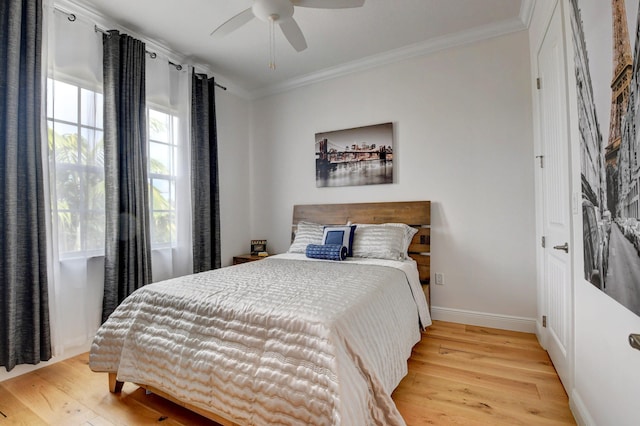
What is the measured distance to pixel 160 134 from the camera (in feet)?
9.66

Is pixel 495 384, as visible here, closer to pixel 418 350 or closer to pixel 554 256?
pixel 418 350

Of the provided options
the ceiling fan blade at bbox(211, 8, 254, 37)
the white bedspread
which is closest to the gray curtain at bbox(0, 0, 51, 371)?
the white bedspread

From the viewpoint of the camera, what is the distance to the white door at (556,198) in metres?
1.65

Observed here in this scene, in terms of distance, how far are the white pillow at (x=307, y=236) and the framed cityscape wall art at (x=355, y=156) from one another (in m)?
0.58

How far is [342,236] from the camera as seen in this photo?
2748 mm

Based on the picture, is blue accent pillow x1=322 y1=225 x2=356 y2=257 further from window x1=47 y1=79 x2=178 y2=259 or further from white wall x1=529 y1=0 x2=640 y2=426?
window x1=47 y1=79 x2=178 y2=259

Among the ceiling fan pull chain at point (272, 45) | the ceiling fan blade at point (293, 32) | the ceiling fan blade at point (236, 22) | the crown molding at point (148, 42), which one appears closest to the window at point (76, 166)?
the crown molding at point (148, 42)

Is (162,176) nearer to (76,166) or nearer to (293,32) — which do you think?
(76,166)

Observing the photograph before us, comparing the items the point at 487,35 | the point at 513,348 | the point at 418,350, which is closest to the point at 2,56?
the point at 418,350

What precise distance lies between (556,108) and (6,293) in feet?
12.0

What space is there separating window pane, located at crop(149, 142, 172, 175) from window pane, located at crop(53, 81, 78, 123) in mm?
640

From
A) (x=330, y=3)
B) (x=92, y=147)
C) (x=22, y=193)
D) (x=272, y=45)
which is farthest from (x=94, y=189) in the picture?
(x=330, y=3)

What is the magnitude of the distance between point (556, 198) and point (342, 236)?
1597mm

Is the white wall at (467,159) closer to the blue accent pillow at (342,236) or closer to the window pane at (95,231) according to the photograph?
the blue accent pillow at (342,236)
